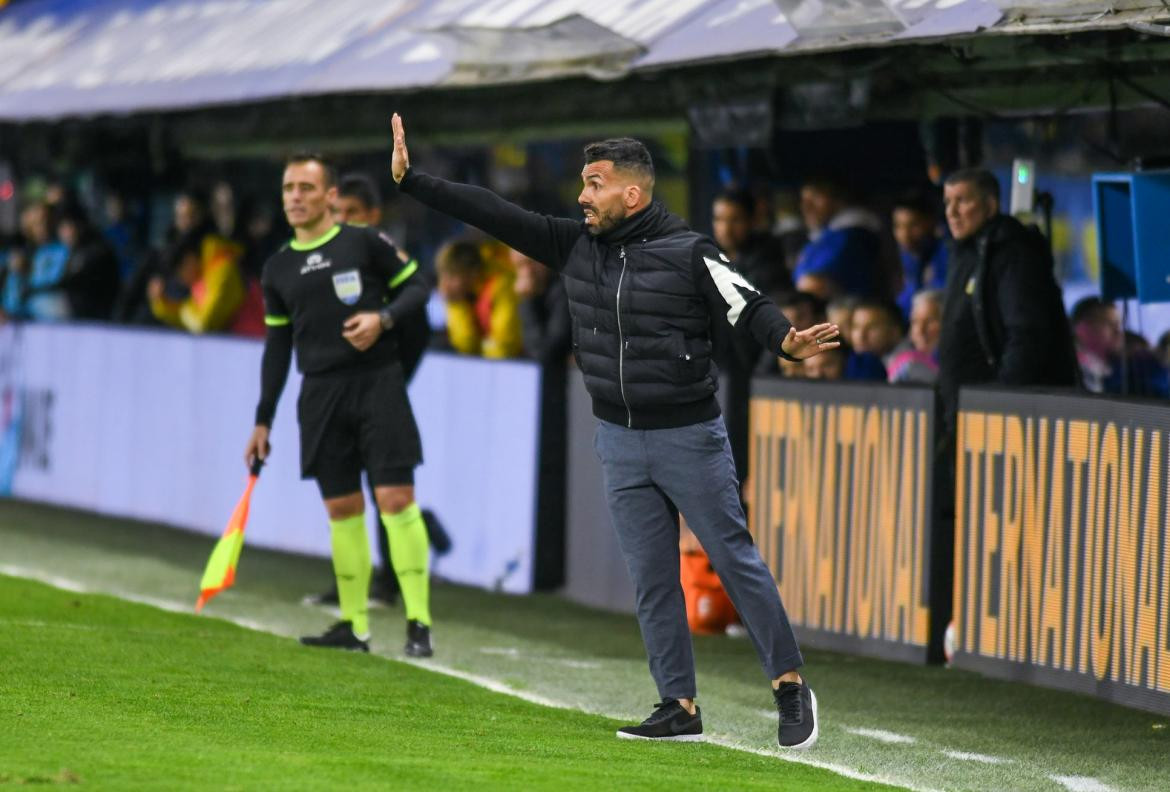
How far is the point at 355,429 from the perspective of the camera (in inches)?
431

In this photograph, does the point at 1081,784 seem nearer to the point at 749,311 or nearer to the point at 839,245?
the point at 749,311

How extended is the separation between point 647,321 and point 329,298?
2922 millimetres

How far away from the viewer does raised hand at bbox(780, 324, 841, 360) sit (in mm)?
7695

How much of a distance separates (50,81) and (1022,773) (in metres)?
14.3

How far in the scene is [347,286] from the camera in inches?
431

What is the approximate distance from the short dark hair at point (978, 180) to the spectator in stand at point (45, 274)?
35.9 feet

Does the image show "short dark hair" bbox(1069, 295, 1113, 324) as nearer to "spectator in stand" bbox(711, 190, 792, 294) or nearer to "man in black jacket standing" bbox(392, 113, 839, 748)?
"spectator in stand" bbox(711, 190, 792, 294)

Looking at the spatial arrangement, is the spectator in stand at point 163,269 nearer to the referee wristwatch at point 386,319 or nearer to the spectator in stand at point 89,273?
the spectator in stand at point 89,273

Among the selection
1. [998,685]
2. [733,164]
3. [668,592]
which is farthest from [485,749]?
[733,164]

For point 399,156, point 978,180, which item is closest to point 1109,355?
point 978,180

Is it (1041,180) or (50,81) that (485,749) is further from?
(50,81)

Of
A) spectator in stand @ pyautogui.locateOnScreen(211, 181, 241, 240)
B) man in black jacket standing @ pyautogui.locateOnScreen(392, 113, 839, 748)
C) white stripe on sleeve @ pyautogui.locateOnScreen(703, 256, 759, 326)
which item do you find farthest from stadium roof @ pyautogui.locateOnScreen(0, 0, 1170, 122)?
man in black jacket standing @ pyautogui.locateOnScreen(392, 113, 839, 748)

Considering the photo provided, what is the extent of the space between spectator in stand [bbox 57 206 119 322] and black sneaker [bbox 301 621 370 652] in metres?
9.82

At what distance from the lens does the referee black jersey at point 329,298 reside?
10906mm
